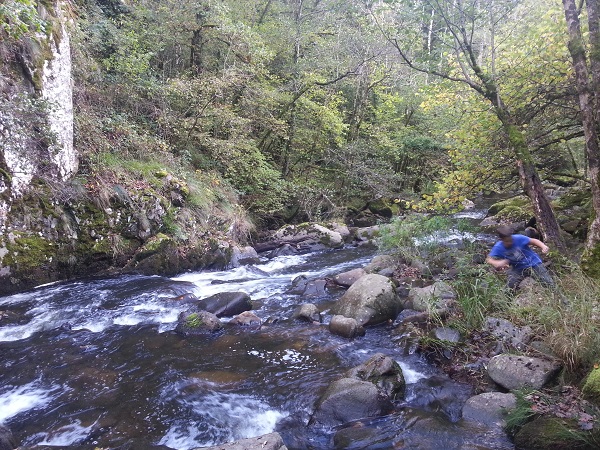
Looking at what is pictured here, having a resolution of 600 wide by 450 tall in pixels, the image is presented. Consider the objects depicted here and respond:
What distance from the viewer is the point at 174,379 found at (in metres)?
5.46

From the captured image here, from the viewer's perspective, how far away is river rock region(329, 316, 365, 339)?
6598mm

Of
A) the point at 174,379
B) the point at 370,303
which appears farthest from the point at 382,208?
the point at 174,379

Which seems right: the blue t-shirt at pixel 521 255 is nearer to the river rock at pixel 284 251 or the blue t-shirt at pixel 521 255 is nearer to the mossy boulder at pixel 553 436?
the mossy boulder at pixel 553 436

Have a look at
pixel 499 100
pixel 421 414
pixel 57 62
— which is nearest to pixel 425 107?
pixel 499 100

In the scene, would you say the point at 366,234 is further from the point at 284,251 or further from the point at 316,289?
the point at 316,289

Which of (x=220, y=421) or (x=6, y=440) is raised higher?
(x=6, y=440)

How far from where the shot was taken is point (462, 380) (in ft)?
16.5

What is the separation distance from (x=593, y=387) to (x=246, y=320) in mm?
5214

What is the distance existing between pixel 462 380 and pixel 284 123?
13.0 meters

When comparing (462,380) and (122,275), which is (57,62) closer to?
(122,275)

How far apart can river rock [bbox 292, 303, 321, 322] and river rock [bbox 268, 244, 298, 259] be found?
542 cm

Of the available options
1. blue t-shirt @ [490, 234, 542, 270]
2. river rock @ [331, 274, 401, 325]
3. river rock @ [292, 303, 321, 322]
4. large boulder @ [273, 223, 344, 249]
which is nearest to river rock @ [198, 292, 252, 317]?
river rock @ [292, 303, 321, 322]

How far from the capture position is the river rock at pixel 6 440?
153 inches

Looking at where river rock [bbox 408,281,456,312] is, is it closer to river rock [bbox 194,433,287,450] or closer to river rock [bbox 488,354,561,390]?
river rock [bbox 488,354,561,390]
